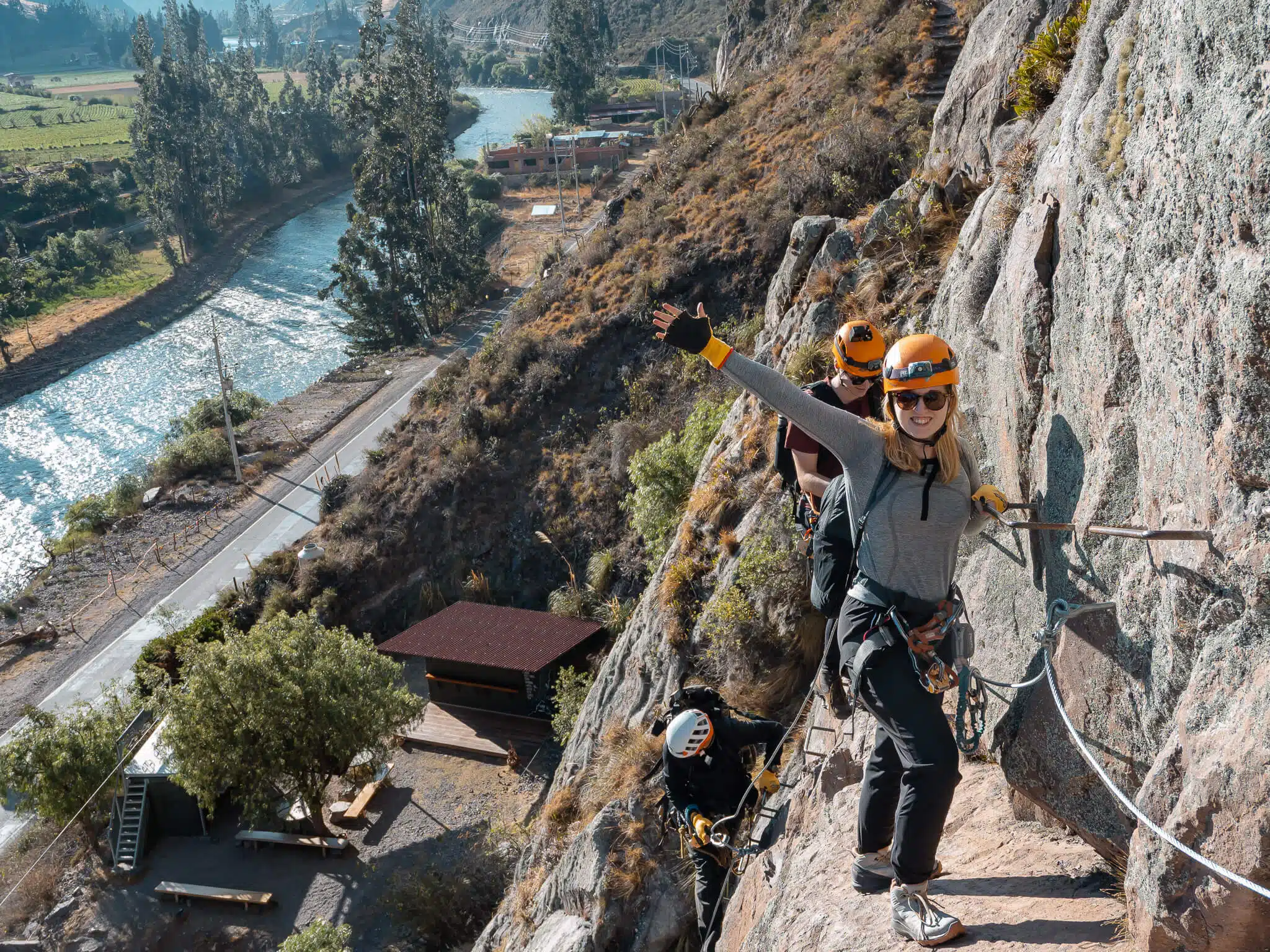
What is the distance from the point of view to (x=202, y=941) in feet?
60.1

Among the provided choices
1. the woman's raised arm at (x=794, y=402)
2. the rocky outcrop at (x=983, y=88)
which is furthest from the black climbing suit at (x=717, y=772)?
the rocky outcrop at (x=983, y=88)

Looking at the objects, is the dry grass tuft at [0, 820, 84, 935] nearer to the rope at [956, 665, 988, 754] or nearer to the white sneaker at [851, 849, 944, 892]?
the white sneaker at [851, 849, 944, 892]

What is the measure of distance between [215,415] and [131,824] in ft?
91.5

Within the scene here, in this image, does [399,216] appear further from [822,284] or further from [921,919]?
[921,919]

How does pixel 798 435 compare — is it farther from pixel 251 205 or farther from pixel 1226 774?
pixel 251 205

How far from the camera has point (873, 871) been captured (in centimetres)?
551

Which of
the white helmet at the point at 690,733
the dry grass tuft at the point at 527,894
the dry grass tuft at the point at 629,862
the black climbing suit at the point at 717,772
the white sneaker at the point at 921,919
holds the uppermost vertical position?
the white sneaker at the point at 921,919

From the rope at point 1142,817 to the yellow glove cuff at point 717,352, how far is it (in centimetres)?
217

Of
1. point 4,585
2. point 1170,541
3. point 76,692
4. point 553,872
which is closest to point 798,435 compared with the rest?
point 1170,541

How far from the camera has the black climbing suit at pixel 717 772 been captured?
740 centimetres

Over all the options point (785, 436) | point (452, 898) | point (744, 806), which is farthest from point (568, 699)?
point (785, 436)

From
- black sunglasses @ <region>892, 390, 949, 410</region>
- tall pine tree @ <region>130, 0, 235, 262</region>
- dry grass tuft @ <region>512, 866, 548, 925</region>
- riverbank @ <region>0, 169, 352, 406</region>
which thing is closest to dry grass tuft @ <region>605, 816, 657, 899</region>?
dry grass tuft @ <region>512, 866, 548, 925</region>

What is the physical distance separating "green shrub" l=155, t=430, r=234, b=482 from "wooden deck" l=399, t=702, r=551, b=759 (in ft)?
71.0

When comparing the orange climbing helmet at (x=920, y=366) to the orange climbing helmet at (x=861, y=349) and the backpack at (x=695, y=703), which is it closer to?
the orange climbing helmet at (x=861, y=349)
